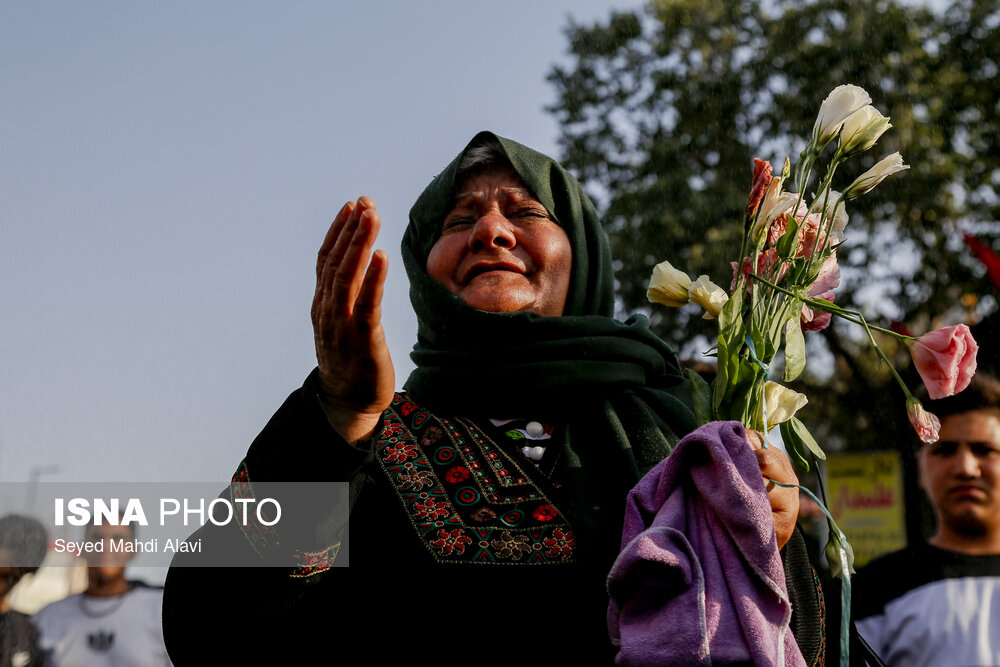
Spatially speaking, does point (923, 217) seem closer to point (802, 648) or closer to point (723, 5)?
point (723, 5)

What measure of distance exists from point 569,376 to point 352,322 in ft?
2.12

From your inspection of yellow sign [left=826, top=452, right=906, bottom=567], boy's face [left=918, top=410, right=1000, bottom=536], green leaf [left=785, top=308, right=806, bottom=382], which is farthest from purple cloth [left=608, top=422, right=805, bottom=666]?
yellow sign [left=826, top=452, right=906, bottom=567]

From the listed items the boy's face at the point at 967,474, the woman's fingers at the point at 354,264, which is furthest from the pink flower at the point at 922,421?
the boy's face at the point at 967,474

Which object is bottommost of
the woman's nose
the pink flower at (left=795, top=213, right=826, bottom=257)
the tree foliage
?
the pink flower at (left=795, top=213, right=826, bottom=257)

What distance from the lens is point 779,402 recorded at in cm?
193

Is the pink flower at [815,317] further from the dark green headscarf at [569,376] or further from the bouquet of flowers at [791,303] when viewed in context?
the dark green headscarf at [569,376]

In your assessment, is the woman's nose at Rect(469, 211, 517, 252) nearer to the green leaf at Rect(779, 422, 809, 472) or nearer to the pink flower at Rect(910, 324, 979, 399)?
the green leaf at Rect(779, 422, 809, 472)

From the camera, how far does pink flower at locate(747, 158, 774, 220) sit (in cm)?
196

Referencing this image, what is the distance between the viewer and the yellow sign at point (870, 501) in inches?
343

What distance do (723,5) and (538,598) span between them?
38.8ft

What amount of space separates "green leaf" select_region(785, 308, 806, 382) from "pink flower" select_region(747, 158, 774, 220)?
206mm

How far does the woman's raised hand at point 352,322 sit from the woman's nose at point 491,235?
654 millimetres

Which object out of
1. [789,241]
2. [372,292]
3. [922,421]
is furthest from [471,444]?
[922,421]

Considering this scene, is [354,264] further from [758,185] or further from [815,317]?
[815,317]
